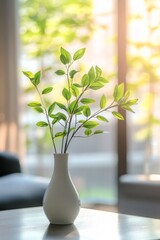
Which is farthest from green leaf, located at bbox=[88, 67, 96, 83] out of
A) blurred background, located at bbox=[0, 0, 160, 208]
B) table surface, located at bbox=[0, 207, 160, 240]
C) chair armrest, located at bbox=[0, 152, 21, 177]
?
blurred background, located at bbox=[0, 0, 160, 208]

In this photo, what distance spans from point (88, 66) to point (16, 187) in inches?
61.7

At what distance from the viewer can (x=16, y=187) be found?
10.8 feet

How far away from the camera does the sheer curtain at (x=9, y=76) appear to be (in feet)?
15.8

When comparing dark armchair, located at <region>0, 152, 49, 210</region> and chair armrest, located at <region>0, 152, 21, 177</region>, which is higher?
chair armrest, located at <region>0, 152, 21, 177</region>

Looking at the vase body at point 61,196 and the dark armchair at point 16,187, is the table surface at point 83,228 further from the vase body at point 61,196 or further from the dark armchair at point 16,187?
the dark armchair at point 16,187

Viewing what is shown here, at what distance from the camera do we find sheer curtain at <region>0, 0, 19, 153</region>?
4.82 meters

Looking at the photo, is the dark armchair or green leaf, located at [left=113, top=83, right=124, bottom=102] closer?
green leaf, located at [left=113, top=83, right=124, bottom=102]

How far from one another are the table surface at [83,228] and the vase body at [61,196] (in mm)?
49

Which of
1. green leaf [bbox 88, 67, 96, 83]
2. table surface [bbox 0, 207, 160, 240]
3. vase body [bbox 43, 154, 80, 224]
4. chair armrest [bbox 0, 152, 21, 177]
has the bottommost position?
chair armrest [bbox 0, 152, 21, 177]

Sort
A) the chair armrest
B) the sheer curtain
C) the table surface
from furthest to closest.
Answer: the sheer curtain, the chair armrest, the table surface

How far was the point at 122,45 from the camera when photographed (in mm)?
4320

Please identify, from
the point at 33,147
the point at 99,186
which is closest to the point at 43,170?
the point at 33,147

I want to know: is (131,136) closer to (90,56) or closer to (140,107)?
(140,107)

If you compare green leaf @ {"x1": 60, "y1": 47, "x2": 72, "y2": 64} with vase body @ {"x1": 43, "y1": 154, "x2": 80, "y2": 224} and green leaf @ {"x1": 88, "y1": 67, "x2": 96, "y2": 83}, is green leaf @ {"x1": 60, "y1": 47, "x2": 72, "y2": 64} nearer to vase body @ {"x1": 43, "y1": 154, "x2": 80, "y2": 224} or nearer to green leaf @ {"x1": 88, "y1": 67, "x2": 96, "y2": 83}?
green leaf @ {"x1": 88, "y1": 67, "x2": 96, "y2": 83}
